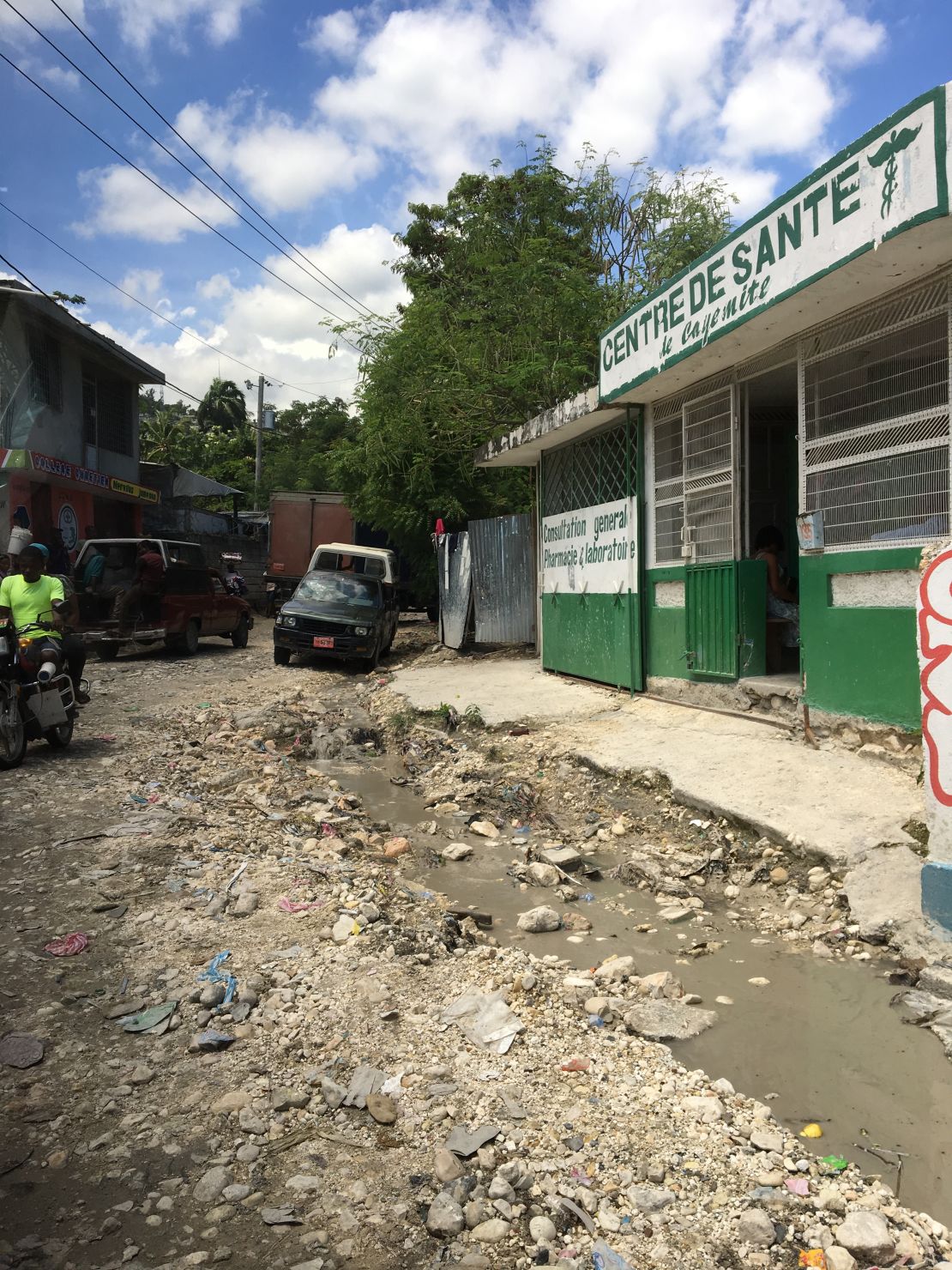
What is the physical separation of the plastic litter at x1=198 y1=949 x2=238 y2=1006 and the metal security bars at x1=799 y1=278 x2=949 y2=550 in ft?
14.0

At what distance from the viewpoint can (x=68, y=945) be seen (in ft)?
11.3

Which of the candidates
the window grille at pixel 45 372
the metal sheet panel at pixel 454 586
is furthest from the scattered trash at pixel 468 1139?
the window grille at pixel 45 372

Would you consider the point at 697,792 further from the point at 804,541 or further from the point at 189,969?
the point at 189,969

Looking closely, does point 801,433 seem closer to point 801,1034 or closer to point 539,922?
point 539,922

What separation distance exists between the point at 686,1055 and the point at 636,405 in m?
6.74

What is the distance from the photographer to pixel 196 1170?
221cm

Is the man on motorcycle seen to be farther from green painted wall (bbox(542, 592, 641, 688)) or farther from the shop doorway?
the shop doorway

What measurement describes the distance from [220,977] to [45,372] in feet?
56.4

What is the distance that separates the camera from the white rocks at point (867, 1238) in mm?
1947

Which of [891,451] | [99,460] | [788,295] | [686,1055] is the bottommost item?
[686,1055]

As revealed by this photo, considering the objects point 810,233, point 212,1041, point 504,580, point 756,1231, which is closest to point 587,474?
point 504,580

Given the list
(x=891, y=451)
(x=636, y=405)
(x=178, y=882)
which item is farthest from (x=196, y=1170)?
(x=636, y=405)

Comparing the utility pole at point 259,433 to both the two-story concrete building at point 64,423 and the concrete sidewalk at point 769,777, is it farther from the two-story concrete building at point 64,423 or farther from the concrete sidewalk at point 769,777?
the concrete sidewalk at point 769,777

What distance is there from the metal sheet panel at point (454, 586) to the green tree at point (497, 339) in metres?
1.77
